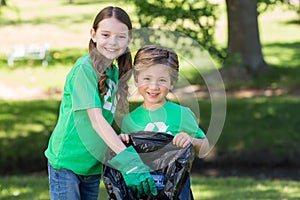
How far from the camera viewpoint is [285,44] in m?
18.2

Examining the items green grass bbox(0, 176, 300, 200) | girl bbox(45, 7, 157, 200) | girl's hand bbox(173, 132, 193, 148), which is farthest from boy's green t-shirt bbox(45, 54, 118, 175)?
green grass bbox(0, 176, 300, 200)

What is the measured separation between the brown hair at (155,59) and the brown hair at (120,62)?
0.16m

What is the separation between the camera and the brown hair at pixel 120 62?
3.13 meters

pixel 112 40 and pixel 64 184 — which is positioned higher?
pixel 112 40

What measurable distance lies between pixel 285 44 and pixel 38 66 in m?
7.27

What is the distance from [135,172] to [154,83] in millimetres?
436

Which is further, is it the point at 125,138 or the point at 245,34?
the point at 245,34

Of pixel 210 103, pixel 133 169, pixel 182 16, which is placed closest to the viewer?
pixel 133 169

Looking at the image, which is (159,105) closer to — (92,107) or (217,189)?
(92,107)

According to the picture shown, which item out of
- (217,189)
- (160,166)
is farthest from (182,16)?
(160,166)

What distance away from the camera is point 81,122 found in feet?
10.4

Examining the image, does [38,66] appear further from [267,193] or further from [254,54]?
[267,193]

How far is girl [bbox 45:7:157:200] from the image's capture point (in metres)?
3.08

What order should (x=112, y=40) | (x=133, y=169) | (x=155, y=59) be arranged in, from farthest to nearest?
(x=112, y=40), (x=155, y=59), (x=133, y=169)
